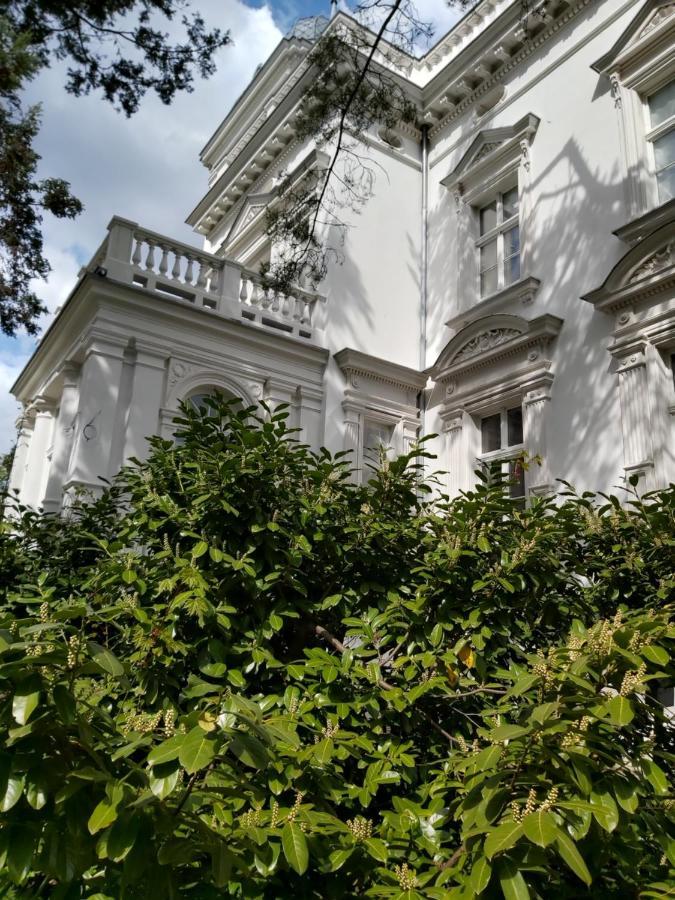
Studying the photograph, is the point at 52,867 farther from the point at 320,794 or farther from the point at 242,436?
the point at 242,436

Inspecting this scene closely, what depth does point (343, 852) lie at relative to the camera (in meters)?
1.83

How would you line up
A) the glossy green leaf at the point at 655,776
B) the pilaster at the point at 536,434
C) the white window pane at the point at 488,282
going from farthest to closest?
the white window pane at the point at 488,282 < the pilaster at the point at 536,434 < the glossy green leaf at the point at 655,776

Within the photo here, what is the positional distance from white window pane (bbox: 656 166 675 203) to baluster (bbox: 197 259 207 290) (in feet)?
20.1

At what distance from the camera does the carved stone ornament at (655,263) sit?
25.1 feet

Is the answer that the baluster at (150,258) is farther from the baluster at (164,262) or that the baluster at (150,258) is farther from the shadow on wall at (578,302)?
the shadow on wall at (578,302)

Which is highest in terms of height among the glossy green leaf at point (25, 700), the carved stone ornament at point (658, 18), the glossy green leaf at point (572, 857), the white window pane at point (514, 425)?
the carved stone ornament at point (658, 18)

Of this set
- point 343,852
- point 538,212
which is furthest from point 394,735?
point 538,212

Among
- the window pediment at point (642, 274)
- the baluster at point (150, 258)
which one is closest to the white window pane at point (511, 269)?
the window pediment at point (642, 274)

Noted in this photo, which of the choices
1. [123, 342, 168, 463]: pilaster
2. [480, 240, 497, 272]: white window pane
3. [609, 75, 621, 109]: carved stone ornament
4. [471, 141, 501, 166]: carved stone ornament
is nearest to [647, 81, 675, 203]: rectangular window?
[609, 75, 621, 109]: carved stone ornament

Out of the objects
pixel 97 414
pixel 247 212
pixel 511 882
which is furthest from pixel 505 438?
pixel 511 882

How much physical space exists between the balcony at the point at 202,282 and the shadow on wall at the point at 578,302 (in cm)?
343

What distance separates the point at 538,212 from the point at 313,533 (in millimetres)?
8252

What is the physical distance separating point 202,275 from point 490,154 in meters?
4.94

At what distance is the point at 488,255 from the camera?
1101 cm
